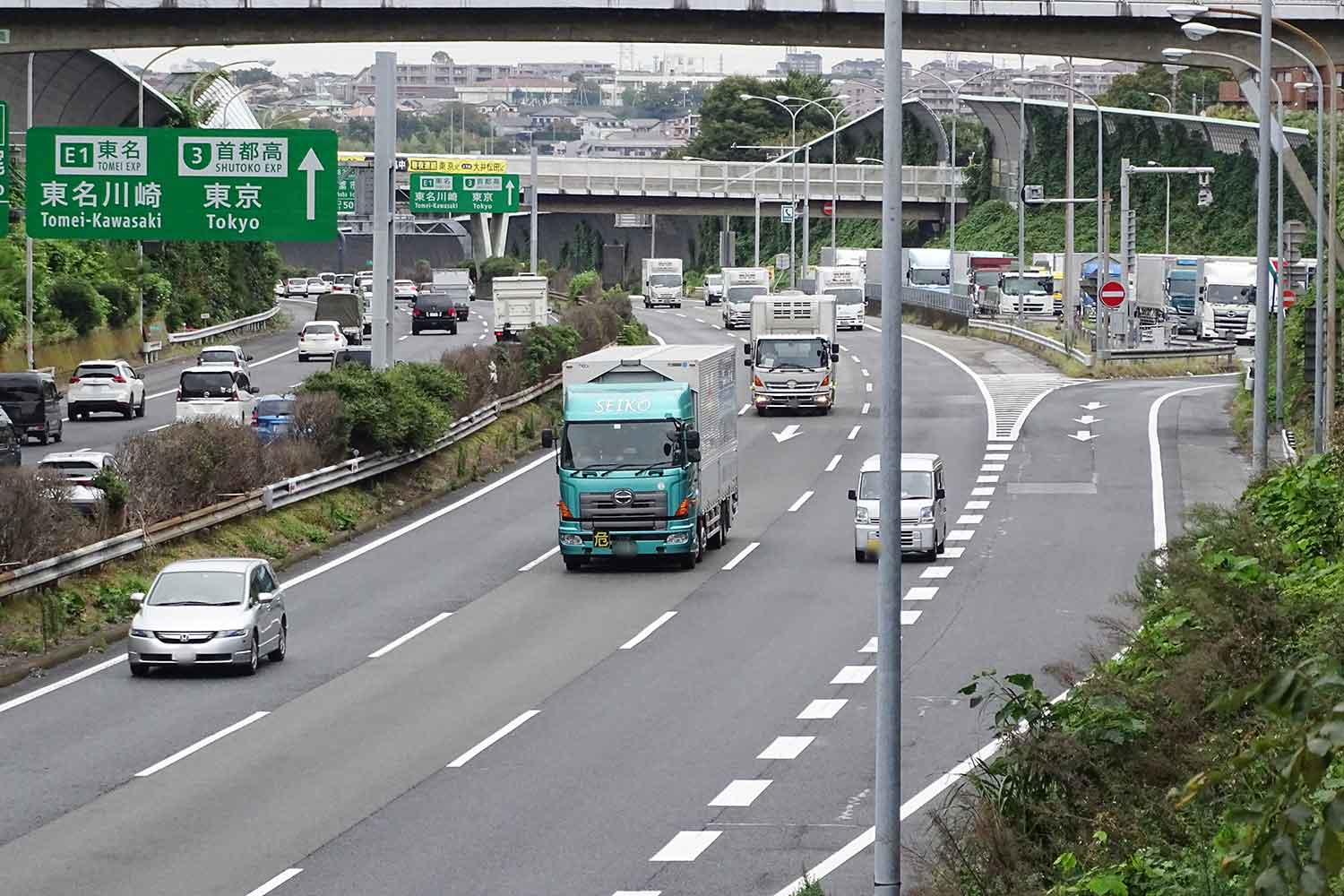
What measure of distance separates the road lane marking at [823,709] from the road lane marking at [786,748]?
1.18 m

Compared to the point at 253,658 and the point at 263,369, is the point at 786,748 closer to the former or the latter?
the point at 253,658

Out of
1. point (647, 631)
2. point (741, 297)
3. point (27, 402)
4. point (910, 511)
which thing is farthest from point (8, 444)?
point (741, 297)

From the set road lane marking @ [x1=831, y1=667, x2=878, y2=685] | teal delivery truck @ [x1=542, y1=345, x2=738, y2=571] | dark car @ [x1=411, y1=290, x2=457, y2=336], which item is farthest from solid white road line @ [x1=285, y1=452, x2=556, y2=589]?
dark car @ [x1=411, y1=290, x2=457, y2=336]

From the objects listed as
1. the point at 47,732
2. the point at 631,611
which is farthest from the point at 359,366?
the point at 47,732

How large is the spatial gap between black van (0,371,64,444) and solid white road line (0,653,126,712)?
24.2m

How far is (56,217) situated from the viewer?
134 feet

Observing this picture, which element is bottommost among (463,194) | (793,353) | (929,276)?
(793,353)

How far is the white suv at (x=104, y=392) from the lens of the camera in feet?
184

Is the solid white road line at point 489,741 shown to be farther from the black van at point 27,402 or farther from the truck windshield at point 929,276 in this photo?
the truck windshield at point 929,276

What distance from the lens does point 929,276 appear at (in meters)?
104

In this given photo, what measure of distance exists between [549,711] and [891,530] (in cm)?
1108

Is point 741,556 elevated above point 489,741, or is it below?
above

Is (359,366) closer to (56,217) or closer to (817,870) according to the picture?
(56,217)

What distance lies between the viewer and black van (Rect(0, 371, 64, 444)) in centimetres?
4959
